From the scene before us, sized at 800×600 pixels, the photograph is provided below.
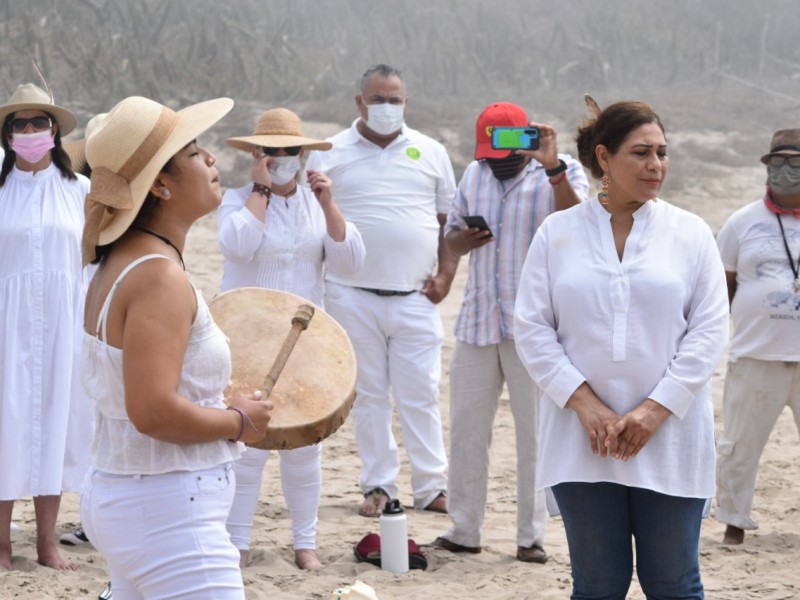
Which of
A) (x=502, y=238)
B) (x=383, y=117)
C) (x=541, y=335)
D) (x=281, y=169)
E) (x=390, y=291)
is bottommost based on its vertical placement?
(x=541, y=335)

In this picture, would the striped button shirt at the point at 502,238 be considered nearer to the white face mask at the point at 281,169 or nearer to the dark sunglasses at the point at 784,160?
the white face mask at the point at 281,169

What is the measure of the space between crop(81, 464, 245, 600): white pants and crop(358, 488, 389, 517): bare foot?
3721mm

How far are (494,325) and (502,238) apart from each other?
417 mm

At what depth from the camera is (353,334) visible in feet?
21.5

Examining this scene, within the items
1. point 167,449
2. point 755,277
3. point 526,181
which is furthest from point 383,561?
point 167,449

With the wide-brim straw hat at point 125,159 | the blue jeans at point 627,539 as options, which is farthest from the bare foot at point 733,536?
the wide-brim straw hat at point 125,159

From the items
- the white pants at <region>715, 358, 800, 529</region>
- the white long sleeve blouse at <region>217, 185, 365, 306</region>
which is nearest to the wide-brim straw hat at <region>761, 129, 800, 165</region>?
the white pants at <region>715, 358, 800, 529</region>

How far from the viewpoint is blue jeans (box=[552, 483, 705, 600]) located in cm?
361

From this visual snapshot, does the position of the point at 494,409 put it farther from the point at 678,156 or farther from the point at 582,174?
the point at 678,156

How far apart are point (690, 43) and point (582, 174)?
19.8 meters

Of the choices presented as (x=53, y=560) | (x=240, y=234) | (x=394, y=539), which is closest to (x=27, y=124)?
(x=240, y=234)

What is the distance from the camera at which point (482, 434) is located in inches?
227

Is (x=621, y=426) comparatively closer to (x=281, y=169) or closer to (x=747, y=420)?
(x=281, y=169)

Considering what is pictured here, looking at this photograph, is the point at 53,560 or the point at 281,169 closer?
the point at 53,560
